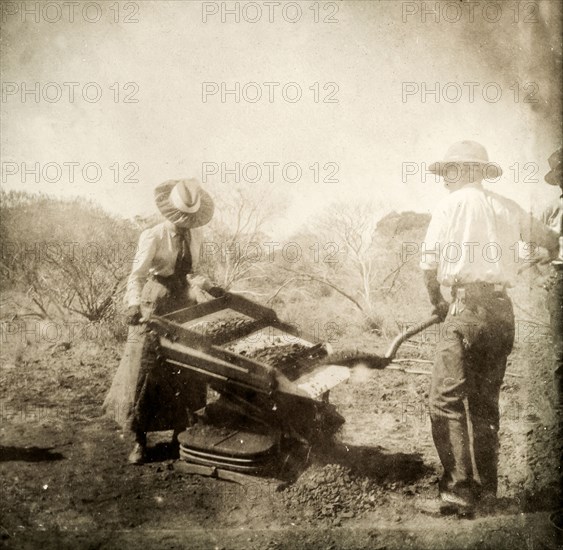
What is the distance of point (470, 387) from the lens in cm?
365

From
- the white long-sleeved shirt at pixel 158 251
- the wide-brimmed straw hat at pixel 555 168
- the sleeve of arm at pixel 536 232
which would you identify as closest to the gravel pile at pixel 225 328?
the white long-sleeved shirt at pixel 158 251

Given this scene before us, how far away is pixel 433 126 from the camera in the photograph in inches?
158

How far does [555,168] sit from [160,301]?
3440 millimetres

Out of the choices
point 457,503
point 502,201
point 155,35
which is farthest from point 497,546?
point 155,35

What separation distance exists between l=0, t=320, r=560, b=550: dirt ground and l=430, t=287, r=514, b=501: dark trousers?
30 centimetres

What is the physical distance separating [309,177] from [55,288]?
2384 millimetres

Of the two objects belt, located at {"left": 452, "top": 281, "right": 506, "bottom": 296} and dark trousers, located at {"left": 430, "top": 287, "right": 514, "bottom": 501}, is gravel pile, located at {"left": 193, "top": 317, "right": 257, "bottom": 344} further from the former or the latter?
belt, located at {"left": 452, "top": 281, "right": 506, "bottom": 296}

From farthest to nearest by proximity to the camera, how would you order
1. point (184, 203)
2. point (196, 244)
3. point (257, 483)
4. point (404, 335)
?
point (196, 244) → point (184, 203) → point (404, 335) → point (257, 483)

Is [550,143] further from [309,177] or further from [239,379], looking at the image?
[239,379]

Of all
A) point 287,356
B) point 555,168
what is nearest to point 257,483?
point 287,356

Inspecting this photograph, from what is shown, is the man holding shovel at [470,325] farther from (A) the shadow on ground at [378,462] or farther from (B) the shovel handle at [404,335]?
(A) the shadow on ground at [378,462]

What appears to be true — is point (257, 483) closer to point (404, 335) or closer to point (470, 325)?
point (404, 335)

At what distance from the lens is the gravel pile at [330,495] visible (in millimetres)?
3693

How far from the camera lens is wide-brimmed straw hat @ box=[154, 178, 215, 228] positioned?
4039 mm
